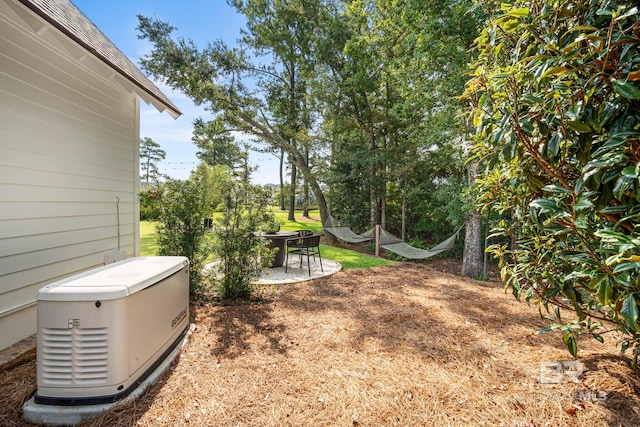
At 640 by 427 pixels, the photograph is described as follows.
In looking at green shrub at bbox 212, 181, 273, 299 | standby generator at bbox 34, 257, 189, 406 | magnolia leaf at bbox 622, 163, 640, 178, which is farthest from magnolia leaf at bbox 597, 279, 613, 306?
green shrub at bbox 212, 181, 273, 299

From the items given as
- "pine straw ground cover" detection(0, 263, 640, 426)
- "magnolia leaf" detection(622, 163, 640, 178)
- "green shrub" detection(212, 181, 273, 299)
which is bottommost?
"pine straw ground cover" detection(0, 263, 640, 426)

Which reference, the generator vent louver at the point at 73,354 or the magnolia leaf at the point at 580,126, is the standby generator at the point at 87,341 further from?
the magnolia leaf at the point at 580,126

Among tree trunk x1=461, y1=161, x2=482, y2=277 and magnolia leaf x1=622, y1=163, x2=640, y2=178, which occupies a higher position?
magnolia leaf x1=622, y1=163, x2=640, y2=178

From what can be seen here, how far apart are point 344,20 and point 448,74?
5.34 metres

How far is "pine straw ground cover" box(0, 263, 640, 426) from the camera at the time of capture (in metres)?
1.76

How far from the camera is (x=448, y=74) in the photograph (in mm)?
5402

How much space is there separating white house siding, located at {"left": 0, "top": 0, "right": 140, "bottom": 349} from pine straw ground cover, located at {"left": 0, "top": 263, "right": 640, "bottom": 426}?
2.85 feet

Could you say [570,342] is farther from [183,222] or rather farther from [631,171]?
[183,222]

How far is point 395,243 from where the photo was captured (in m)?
7.96

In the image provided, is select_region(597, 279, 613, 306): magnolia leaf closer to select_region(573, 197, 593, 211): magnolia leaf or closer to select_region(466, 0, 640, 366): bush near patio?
select_region(466, 0, 640, 366): bush near patio

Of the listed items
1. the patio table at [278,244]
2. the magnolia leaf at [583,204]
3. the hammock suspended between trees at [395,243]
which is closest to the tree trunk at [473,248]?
the hammock suspended between trees at [395,243]

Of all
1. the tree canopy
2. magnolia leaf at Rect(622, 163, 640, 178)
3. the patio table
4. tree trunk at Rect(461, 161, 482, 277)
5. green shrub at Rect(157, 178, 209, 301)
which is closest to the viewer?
magnolia leaf at Rect(622, 163, 640, 178)

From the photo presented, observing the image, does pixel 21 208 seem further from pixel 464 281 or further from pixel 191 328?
pixel 464 281

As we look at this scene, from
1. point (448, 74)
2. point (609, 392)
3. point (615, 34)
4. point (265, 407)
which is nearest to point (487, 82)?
point (615, 34)
